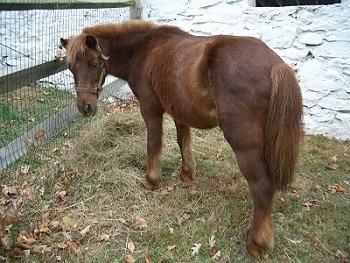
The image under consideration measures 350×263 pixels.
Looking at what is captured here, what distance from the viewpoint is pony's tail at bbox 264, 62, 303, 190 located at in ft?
7.97

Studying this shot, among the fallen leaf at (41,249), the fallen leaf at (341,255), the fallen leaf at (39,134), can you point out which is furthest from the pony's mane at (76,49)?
the fallen leaf at (341,255)

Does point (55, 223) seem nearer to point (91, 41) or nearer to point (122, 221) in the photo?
point (122, 221)

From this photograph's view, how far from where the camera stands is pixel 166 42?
350 cm

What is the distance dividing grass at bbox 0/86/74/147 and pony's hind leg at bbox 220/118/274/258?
2.61 m

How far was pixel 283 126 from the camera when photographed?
248 centimetres

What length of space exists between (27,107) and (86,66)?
7.15 feet

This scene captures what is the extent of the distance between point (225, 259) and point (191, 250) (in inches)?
10.7

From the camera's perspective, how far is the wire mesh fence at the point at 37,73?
127 inches

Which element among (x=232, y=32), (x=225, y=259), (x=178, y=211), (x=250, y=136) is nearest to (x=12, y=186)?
(x=178, y=211)

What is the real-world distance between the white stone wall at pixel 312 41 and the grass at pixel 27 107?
260 cm

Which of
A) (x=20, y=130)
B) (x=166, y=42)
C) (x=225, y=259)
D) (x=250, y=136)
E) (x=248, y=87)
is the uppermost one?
(x=166, y=42)

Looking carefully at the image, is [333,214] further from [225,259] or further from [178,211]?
[178,211]

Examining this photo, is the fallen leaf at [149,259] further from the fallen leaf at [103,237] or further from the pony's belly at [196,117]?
the pony's belly at [196,117]

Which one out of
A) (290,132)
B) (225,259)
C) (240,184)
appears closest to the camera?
(290,132)
